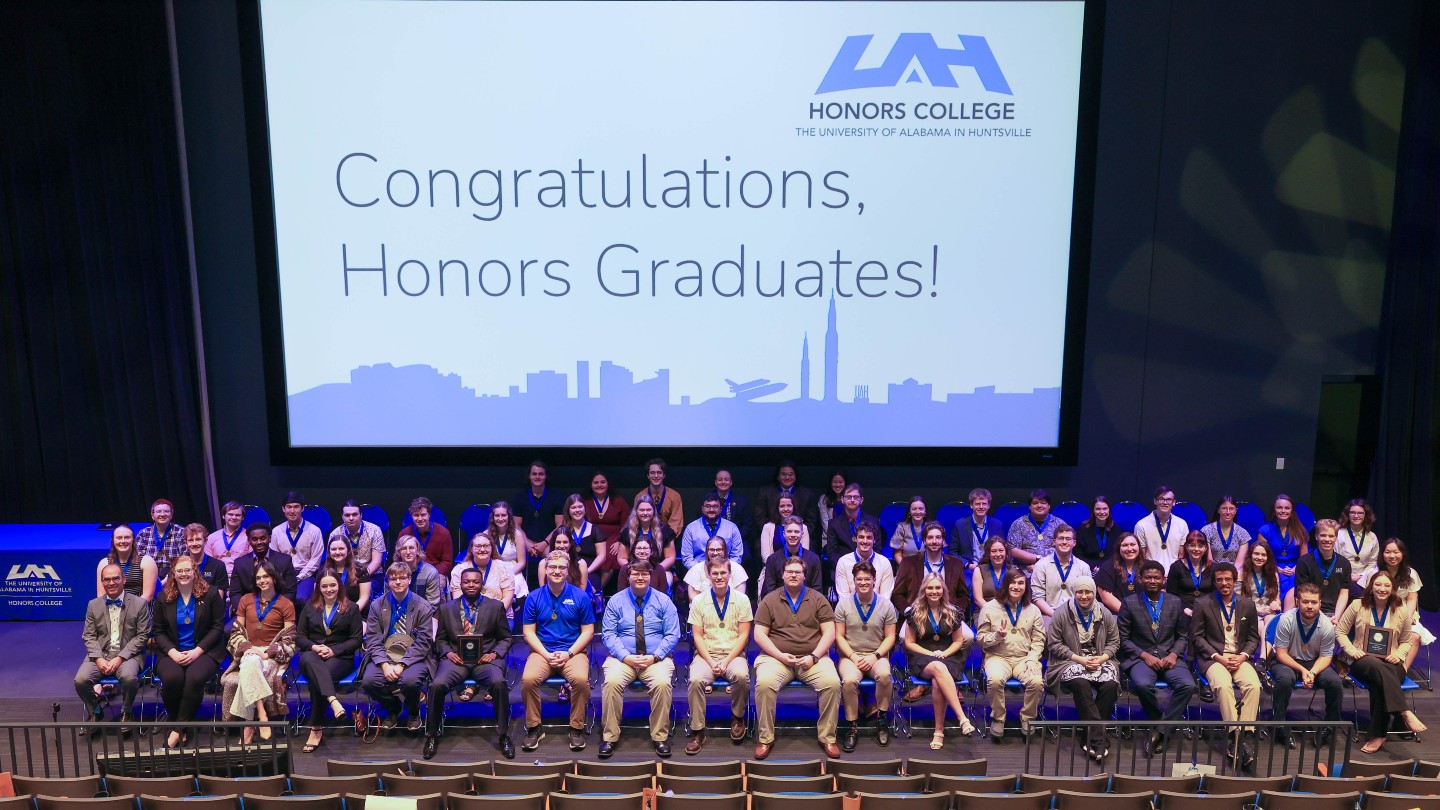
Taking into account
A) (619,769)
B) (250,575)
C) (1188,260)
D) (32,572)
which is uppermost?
(1188,260)

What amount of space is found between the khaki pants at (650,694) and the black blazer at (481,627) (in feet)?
2.38

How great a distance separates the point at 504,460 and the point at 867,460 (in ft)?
10.4

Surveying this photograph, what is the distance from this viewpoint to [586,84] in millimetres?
8492

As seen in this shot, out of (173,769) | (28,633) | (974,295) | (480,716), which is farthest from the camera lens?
(974,295)

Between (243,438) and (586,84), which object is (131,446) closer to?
(243,438)

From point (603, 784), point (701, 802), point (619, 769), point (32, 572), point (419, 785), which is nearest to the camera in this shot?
point (701, 802)

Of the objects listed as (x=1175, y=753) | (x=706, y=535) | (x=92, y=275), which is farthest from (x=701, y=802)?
(x=92, y=275)

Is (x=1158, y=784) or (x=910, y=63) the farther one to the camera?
(x=910, y=63)

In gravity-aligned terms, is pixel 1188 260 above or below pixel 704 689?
above

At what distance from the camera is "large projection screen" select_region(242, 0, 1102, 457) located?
27.7 ft

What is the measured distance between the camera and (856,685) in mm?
6461

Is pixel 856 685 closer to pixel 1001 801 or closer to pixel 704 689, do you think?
pixel 704 689

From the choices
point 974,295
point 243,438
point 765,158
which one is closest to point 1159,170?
point 974,295

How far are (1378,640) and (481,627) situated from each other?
5682 millimetres
